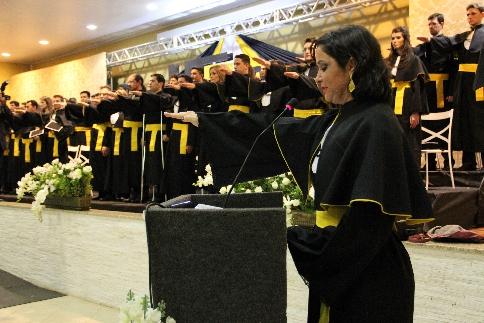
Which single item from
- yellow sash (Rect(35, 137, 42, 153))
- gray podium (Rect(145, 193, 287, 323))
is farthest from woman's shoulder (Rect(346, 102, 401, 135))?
yellow sash (Rect(35, 137, 42, 153))

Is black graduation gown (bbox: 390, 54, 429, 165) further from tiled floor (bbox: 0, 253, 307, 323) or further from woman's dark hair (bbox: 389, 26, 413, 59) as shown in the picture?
tiled floor (bbox: 0, 253, 307, 323)

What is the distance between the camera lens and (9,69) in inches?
585

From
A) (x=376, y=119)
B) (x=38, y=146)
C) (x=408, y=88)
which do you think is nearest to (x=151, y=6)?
(x=38, y=146)

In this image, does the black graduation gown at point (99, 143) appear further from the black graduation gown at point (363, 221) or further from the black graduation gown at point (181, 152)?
the black graduation gown at point (363, 221)

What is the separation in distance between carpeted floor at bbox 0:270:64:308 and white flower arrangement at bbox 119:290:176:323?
122 inches

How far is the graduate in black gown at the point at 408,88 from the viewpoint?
172 inches

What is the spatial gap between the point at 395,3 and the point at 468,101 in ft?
9.23

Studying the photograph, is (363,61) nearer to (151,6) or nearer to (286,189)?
(286,189)

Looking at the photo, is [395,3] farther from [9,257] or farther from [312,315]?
[312,315]

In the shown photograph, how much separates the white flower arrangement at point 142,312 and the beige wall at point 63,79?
35.4ft

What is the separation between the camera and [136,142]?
588 cm

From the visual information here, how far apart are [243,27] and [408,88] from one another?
178 inches

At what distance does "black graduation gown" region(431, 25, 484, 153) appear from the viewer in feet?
15.9

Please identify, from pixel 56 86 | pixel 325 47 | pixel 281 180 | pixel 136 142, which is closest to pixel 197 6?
pixel 136 142
